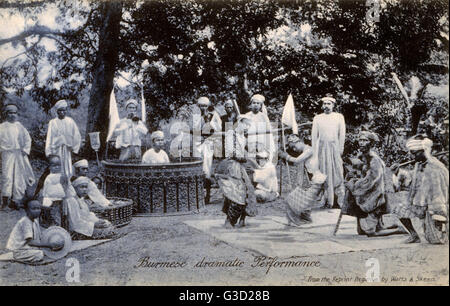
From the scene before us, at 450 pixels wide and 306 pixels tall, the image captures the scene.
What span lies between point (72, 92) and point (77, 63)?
392 millimetres

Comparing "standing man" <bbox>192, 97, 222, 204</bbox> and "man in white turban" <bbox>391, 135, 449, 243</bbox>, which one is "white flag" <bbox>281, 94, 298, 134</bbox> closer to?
"standing man" <bbox>192, 97, 222, 204</bbox>

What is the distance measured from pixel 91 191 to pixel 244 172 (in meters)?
1.97

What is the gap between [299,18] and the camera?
5324mm

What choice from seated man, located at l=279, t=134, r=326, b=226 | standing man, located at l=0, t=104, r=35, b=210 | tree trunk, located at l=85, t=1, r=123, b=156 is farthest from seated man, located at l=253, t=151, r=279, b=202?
standing man, located at l=0, t=104, r=35, b=210

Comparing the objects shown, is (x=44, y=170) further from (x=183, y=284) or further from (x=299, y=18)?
(x=299, y=18)

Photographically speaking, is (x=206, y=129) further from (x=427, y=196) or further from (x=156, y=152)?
(x=427, y=196)

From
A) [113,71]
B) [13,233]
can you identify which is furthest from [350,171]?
[13,233]

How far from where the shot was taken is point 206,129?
5.42 m

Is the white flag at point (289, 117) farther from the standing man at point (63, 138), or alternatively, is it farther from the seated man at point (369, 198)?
the standing man at point (63, 138)

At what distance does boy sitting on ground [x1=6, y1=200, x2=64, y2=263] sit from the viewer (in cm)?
485

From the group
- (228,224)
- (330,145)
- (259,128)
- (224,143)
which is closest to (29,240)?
(228,224)

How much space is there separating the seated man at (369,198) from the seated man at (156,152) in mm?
2480

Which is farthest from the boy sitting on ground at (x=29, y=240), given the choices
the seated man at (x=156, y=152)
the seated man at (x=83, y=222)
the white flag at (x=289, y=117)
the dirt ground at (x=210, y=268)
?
the white flag at (x=289, y=117)

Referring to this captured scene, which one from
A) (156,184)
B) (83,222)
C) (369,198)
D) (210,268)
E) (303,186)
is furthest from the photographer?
(303,186)
